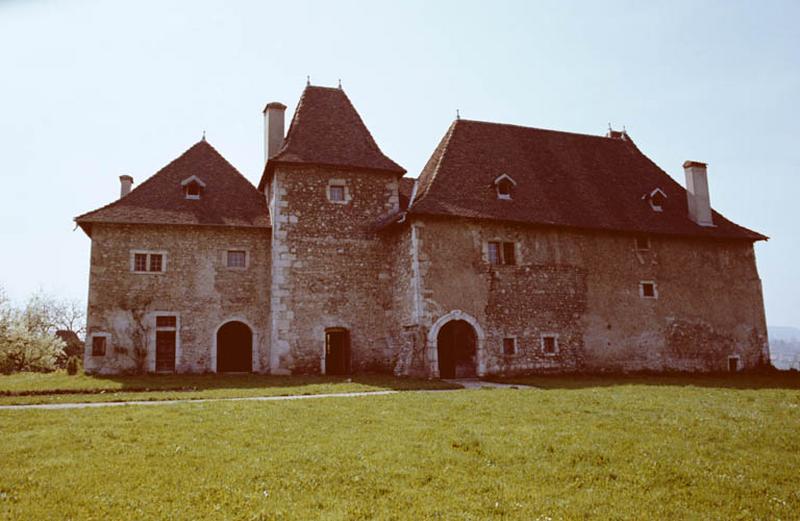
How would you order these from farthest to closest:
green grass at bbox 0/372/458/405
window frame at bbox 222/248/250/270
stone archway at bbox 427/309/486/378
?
window frame at bbox 222/248/250/270
stone archway at bbox 427/309/486/378
green grass at bbox 0/372/458/405

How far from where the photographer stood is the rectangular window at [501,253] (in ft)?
72.6

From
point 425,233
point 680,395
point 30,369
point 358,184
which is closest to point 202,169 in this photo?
point 358,184

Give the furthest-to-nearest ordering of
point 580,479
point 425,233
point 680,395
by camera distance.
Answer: point 425,233 < point 680,395 < point 580,479

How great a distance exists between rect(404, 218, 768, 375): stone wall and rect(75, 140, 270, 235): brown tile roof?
7.62 meters

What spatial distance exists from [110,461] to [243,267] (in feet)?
50.9

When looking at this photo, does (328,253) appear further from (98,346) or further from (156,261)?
(98,346)

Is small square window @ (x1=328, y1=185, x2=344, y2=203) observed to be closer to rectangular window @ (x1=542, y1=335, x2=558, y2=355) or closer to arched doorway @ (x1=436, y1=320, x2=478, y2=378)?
arched doorway @ (x1=436, y1=320, x2=478, y2=378)

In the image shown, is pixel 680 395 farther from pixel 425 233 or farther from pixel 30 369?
pixel 30 369

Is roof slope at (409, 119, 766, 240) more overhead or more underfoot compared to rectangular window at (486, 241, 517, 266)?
more overhead

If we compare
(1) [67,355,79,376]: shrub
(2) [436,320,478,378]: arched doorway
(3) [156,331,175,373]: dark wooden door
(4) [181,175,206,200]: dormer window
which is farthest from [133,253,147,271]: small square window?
(2) [436,320,478,378]: arched doorway

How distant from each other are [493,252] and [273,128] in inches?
429

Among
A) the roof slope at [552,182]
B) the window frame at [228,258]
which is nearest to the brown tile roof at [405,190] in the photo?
the roof slope at [552,182]

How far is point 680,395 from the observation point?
15039mm

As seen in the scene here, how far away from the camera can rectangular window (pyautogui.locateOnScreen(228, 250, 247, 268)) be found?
23.0 m
